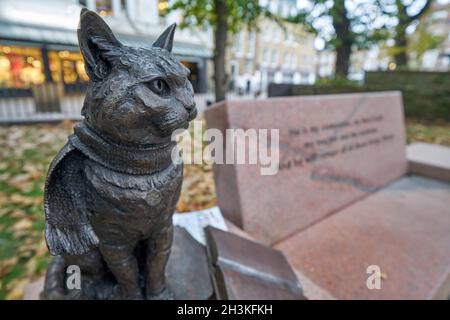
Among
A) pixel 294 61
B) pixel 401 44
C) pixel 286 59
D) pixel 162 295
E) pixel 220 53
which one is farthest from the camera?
pixel 294 61

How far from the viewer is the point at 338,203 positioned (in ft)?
10.6

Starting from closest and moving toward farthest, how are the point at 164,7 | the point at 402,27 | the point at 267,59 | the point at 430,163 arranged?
the point at 430,163, the point at 164,7, the point at 402,27, the point at 267,59

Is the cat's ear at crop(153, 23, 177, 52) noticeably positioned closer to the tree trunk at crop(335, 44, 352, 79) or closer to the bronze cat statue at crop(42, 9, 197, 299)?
the bronze cat statue at crop(42, 9, 197, 299)

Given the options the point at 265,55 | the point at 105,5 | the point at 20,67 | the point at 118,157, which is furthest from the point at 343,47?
the point at 265,55

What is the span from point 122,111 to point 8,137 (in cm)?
748

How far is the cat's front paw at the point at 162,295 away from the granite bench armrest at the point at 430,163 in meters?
4.41

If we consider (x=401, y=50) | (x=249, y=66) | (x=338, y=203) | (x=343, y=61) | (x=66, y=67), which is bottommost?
(x=338, y=203)

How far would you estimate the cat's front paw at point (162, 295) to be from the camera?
4.83 feet

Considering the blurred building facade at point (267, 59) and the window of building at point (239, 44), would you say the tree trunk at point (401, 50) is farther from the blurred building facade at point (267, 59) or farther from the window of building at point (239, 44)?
the window of building at point (239, 44)

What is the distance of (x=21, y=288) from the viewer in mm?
2254

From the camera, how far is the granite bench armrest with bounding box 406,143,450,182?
412 centimetres

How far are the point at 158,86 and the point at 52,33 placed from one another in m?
16.4

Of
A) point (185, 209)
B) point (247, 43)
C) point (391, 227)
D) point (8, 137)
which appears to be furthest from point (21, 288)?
point (247, 43)

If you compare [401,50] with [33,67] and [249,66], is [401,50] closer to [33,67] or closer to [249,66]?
[249,66]
